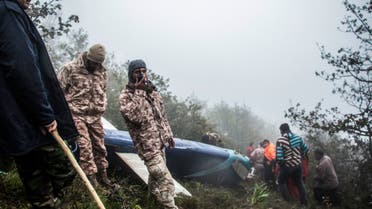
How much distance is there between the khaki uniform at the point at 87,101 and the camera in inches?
214

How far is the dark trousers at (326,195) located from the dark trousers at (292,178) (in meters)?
0.94

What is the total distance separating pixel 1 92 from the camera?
2.61 meters

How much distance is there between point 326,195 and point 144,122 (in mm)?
7108

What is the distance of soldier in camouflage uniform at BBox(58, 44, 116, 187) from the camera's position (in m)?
5.46

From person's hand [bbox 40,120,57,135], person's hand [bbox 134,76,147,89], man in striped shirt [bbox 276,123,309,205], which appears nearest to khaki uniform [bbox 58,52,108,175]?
person's hand [bbox 134,76,147,89]

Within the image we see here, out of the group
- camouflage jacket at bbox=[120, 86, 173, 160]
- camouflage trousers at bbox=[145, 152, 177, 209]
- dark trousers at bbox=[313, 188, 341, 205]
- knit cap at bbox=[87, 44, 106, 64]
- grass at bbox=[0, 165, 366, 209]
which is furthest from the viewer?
dark trousers at bbox=[313, 188, 341, 205]

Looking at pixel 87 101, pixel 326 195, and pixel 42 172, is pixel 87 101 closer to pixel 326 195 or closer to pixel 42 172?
pixel 42 172

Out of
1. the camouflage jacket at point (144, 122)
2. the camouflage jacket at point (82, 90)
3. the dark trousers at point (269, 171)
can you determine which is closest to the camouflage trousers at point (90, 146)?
the camouflage jacket at point (82, 90)

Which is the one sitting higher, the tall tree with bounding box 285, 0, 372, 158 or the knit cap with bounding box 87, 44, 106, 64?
the tall tree with bounding box 285, 0, 372, 158

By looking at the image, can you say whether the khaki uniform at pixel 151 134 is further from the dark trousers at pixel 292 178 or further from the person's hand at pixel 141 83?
the dark trousers at pixel 292 178

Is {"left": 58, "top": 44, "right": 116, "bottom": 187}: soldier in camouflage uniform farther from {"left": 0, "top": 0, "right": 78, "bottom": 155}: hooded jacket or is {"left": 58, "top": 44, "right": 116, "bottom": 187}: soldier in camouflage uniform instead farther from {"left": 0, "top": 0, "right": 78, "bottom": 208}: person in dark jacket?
{"left": 0, "top": 0, "right": 78, "bottom": 155}: hooded jacket

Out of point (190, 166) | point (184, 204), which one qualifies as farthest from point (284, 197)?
point (184, 204)

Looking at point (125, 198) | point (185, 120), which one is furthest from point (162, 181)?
point (185, 120)

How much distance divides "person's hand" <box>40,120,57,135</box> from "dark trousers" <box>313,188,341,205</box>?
934 cm
